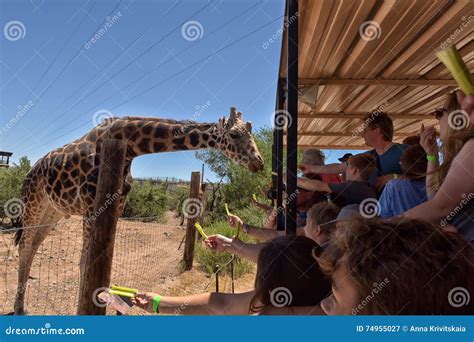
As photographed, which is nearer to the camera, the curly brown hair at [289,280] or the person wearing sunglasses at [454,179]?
the person wearing sunglasses at [454,179]

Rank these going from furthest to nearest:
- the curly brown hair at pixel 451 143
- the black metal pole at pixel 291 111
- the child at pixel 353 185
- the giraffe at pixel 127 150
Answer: the giraffe at pixel 127 150 < the child at pixel 353 185 < the black metal pole at pixel 291 111 < the curly brown hair at pixel 451 143

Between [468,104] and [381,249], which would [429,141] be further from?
[381,249]

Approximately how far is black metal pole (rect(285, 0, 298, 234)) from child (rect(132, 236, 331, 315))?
0.51 m

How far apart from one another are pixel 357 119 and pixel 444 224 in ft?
11.3

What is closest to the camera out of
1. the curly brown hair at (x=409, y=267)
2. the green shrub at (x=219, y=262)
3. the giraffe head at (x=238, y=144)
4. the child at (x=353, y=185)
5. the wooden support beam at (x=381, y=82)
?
the curly brown hair at (x=409, y=267)

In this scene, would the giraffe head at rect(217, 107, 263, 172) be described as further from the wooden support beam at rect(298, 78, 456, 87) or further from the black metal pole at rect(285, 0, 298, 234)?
the black metal pole at rect(285, 0, 298, 234)

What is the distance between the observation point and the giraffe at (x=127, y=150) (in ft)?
13.1

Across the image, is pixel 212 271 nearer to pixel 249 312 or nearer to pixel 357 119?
pixel 357 119

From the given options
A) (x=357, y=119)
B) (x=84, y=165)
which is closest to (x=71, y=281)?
(x=84, y=165)

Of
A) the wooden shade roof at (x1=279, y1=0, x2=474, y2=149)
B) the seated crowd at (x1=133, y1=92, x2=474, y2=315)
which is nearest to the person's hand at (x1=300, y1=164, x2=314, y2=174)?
the seated crowd at (x1=133, y1=92, x2=474, y2=315)

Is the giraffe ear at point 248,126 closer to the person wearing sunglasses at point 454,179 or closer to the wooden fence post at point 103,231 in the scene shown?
the wooden fence post at point 103,231

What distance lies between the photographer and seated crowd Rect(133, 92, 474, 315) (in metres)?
0.83

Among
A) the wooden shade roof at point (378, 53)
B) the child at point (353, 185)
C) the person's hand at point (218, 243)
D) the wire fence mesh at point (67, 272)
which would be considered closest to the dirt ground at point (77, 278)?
the wire fence mesh at point (67, 272)

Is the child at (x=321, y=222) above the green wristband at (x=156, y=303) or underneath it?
above
